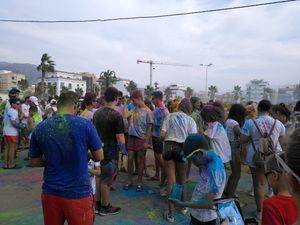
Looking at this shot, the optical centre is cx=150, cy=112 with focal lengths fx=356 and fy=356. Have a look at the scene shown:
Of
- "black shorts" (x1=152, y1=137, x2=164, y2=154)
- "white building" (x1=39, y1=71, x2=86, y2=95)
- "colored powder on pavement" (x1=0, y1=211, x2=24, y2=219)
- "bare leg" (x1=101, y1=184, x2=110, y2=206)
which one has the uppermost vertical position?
"white building" (x1=39, y1=71, x2=86, y2=95)

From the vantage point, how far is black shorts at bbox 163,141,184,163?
5.95m

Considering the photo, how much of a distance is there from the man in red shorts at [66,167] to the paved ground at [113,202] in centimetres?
217

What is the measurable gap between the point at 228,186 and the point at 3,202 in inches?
162

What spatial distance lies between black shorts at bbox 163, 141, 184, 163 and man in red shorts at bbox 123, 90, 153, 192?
3.83 feet

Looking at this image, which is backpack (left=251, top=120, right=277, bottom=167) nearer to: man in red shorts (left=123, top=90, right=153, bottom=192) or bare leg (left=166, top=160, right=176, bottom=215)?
bare leg (left=166, top=160, right=176, bottom=215)

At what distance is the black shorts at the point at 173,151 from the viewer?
5.95m

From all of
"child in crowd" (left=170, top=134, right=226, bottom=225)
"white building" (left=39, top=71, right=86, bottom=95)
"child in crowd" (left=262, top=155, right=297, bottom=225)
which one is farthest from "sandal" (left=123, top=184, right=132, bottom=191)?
"white building" (left=39, top=71, right=86, bottom=95)

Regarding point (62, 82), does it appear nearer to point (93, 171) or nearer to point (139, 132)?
point (139, 132)

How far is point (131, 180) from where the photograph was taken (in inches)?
295

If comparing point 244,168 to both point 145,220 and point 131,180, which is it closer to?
point 131,180

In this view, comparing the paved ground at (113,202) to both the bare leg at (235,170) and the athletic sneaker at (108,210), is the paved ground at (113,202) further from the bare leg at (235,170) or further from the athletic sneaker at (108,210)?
the bare leg at (235,170)

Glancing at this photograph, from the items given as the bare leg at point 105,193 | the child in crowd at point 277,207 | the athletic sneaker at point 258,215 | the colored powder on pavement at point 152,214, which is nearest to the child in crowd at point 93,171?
the bare leg at point 105,193

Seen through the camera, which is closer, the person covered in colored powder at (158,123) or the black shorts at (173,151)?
the black shorts at (173,151)

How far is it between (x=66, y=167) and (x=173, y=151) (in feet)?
9.06
